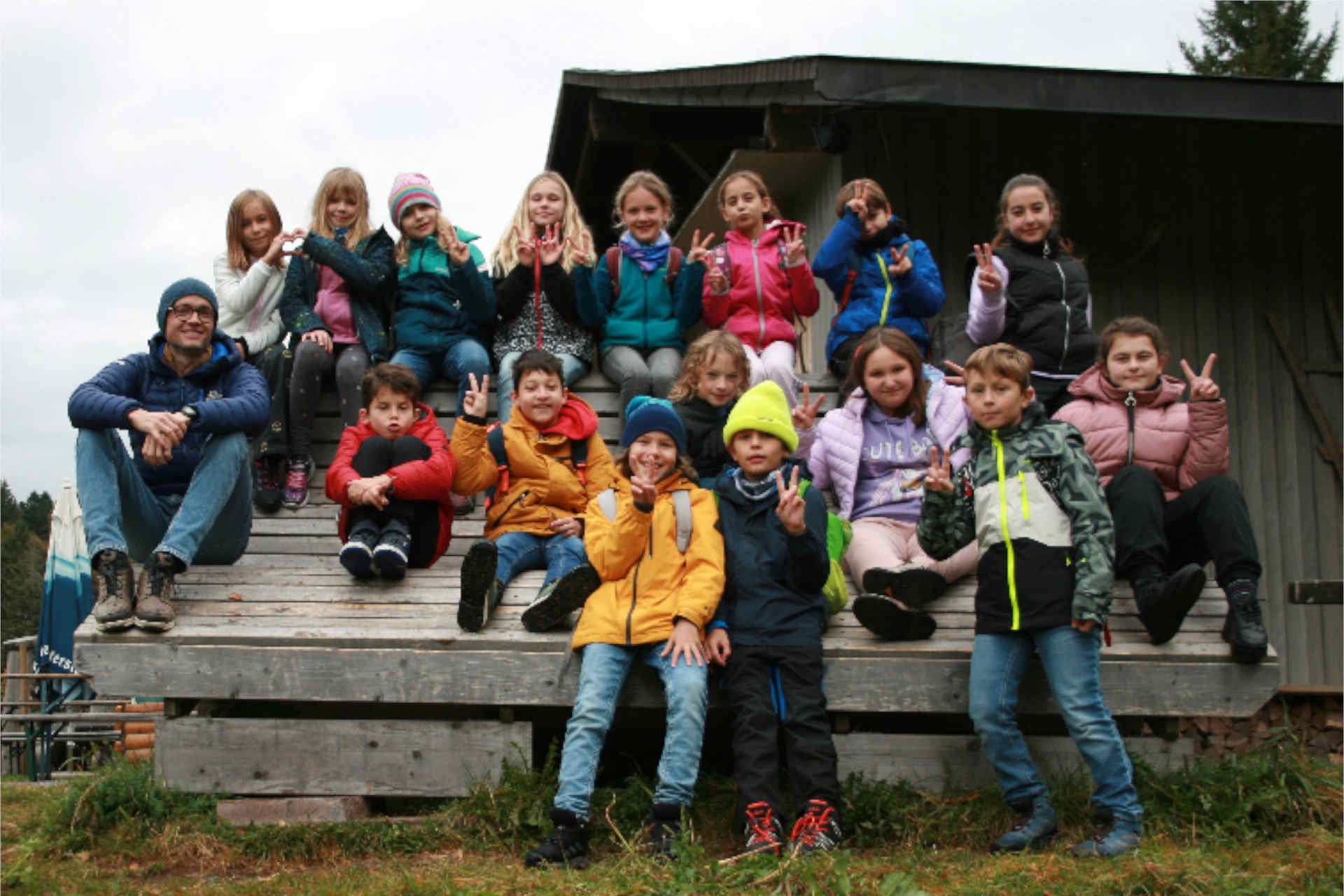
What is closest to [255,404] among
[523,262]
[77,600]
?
[523,262]

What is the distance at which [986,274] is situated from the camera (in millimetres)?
6453

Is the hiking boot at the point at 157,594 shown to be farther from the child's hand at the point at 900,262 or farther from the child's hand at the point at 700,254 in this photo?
the child's hand at the point at 900,262

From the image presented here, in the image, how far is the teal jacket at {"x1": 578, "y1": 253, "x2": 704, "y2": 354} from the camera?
7.05 m

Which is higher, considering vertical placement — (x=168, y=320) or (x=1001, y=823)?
(x=168, y=320)

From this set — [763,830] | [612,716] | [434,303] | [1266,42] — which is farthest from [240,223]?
[1266,42]

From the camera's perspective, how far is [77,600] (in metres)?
11.2

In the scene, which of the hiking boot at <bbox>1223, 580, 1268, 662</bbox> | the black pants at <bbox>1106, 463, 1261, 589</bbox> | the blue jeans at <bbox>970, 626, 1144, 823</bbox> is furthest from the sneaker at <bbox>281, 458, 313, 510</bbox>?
the hiking boot at <bbox>1223, 580, 1268, 662</bbox>

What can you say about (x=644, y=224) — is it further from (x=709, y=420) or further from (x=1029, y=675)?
(x=1029, y=675)

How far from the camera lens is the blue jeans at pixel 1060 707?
4.45m

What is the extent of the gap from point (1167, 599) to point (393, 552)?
334 centimetres

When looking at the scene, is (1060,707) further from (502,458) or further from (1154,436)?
(502,458)

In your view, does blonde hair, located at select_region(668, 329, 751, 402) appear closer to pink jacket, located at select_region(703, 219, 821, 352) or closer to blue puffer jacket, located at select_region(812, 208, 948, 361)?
pink jacket, located at select_region(703, 219, 821, 352)

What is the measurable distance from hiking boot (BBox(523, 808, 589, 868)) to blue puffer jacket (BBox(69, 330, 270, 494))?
239 cm

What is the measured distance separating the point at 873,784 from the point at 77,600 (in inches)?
350
